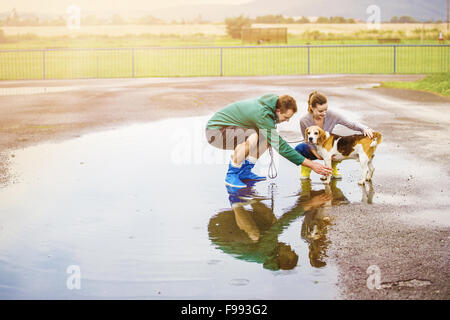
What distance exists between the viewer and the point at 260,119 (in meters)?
8.46

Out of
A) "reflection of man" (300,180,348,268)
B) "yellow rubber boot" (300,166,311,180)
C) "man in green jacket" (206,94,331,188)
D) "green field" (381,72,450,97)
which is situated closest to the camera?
"reflection of man" (300,180,348,268)

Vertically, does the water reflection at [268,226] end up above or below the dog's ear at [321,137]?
below

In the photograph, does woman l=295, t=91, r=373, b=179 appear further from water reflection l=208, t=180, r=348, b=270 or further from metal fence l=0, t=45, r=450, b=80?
metal fence l=0, t=45, r=450, b=80

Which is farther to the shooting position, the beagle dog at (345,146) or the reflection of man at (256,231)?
the beagle dog at (345,146)

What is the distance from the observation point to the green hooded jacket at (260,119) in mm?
8336

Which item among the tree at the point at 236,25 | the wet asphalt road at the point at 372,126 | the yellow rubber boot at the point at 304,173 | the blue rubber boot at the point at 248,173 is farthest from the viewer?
the tree at the point at 236,25

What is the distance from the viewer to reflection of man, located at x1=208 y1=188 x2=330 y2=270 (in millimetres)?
6117

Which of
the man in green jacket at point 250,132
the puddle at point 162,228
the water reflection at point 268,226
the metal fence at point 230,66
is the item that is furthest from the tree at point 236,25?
the water reflection at point 268,226

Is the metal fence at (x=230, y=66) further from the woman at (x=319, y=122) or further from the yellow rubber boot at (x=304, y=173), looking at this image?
the yellow rubber boot at (x=304, y=173)

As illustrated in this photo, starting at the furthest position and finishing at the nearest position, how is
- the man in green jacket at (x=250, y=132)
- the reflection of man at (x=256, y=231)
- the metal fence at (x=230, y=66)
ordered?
the metal fence at (x=230, y=66)
the man in green jacket at (x=250, y=132)
the reflection of man at (x=256, y=231)

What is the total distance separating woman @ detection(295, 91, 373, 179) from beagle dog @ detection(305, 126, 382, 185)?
4.8 inches

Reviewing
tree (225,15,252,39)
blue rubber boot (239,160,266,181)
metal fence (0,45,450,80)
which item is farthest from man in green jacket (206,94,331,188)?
tree (225,15,252,39)
